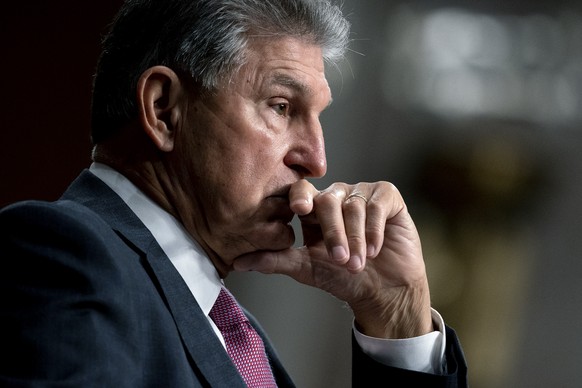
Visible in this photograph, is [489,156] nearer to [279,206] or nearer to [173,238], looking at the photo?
[279,206]

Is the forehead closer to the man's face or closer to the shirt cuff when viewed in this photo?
the man's face

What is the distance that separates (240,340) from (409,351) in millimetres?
357

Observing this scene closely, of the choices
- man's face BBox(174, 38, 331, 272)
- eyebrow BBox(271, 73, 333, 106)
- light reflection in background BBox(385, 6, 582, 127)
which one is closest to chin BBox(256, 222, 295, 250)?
man's face BBox(174, 38, 331, 272)

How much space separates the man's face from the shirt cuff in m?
0.32

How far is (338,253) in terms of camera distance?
48.1 inches

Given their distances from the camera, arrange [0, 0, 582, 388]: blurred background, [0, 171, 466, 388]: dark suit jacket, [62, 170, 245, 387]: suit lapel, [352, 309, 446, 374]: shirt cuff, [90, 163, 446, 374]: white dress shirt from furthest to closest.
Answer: [0, 0, 582, 388]: blurred background, [352, 309, 446, 374]: shirt cuff, [90, 163, 446, 374]: white dress shirt, [62, 170, 245, 387]: suit lapel, [0, 171, 466, 388]: dark suit jacket

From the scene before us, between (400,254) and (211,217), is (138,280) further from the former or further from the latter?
(400,254)

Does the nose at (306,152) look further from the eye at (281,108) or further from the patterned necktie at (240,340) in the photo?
the patterned necktie at (240,340)

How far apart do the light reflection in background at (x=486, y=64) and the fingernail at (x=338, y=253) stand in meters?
2.53

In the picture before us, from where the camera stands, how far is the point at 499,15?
12.2ft

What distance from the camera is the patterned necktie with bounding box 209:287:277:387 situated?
1329 millimetres

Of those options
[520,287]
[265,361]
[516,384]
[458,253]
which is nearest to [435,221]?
[458,253]

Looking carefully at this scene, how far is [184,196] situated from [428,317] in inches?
21.8

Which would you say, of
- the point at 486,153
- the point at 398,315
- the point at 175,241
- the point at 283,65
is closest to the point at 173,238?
the point at 175,241
